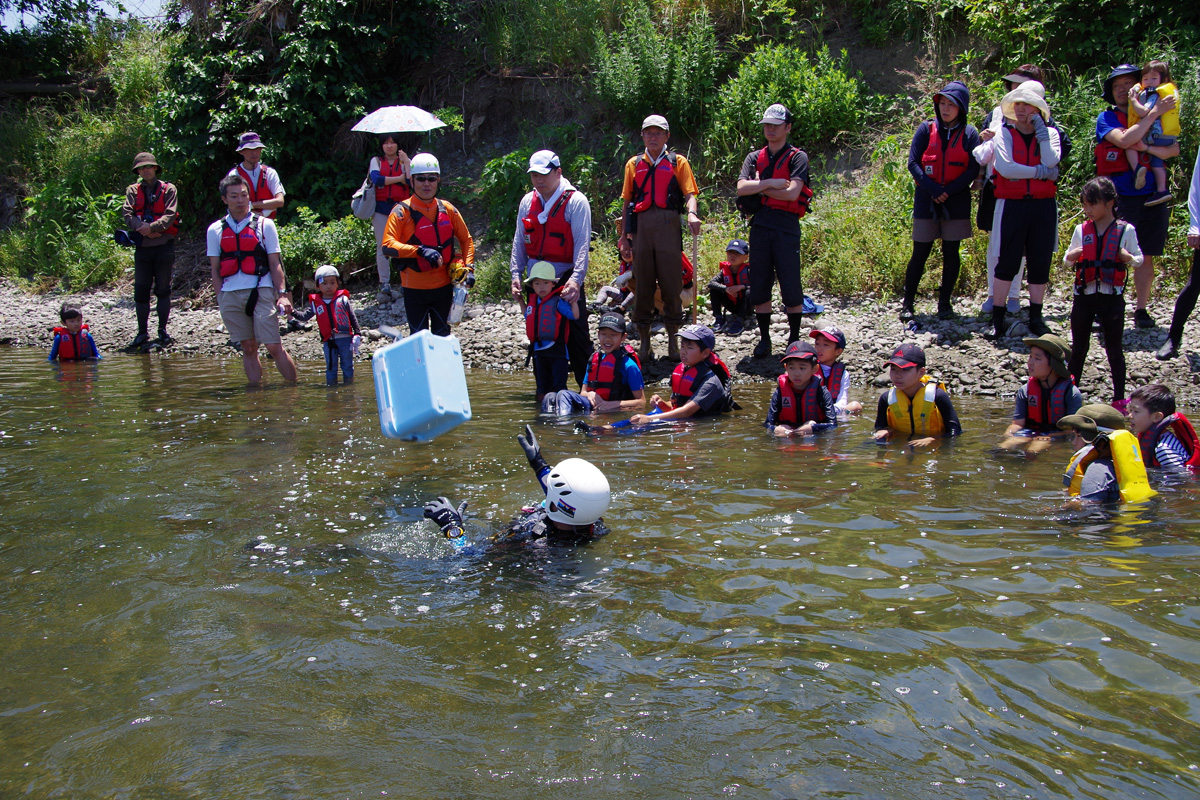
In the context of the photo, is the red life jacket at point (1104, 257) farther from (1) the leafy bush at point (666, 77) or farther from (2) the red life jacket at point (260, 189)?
(2) the red life jacket at point (260, 189)

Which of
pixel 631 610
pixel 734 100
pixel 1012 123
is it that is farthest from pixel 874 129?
pixel 631 610

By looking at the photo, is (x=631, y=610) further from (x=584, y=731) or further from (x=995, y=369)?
(x=995, y=369)

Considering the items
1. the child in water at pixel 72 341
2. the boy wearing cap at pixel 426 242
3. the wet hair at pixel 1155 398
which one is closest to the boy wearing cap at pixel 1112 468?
the wet hair at pixel 1155 398

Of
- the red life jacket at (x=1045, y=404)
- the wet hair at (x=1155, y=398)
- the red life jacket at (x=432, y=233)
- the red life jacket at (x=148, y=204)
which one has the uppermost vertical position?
the red life jacket at (x=148, y=204)

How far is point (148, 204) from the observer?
39.5 feet

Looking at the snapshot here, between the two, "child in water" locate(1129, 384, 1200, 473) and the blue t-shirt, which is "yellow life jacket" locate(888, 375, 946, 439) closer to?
"child in water" locate(1129, 384, 1200, 473)

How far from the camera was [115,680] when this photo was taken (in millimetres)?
3727

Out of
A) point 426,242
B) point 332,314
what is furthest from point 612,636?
point 332,314

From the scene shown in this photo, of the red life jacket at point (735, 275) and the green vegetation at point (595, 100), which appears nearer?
the red life jacket at point (735, 275)

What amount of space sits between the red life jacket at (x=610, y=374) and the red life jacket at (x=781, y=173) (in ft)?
7.13

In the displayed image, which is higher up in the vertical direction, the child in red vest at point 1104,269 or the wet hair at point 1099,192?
the wet hair at point 1099,192

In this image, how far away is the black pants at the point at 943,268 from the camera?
9711 mm

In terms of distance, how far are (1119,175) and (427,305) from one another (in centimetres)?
623

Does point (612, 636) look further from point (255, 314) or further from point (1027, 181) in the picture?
point (1027, 181)
